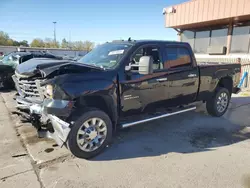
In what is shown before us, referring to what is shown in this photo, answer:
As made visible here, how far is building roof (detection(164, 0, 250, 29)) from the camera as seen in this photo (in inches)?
437

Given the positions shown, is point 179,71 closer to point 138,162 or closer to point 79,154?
point 138,162

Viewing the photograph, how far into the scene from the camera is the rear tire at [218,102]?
5699mm

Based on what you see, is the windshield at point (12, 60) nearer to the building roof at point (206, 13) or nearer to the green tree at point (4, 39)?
the building roof at point (206, 13)

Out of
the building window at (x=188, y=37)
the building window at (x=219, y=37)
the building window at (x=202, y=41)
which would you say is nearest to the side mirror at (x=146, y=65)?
the building window at (x=219, y=37)

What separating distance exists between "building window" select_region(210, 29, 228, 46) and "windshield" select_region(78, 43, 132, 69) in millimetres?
11168

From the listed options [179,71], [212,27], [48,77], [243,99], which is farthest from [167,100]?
[212,27]

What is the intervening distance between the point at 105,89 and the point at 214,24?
41.9 feet

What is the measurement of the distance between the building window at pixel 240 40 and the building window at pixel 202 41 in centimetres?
187

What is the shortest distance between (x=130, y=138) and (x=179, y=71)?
1891mm

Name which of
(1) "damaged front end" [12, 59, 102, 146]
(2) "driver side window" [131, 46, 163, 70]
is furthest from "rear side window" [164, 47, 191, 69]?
(1) "damaged front end" [12, 59, 102, 146]

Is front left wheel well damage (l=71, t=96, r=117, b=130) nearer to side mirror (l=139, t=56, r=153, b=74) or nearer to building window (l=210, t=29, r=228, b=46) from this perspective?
side mirror (l=139, t=56, r=153, b=74)

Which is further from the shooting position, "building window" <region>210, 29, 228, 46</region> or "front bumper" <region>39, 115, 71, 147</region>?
"building window" <region>210, 29, 228, 46</region>

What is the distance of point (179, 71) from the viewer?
184 inches

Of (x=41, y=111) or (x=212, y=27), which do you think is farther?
(x=212, y=27)
